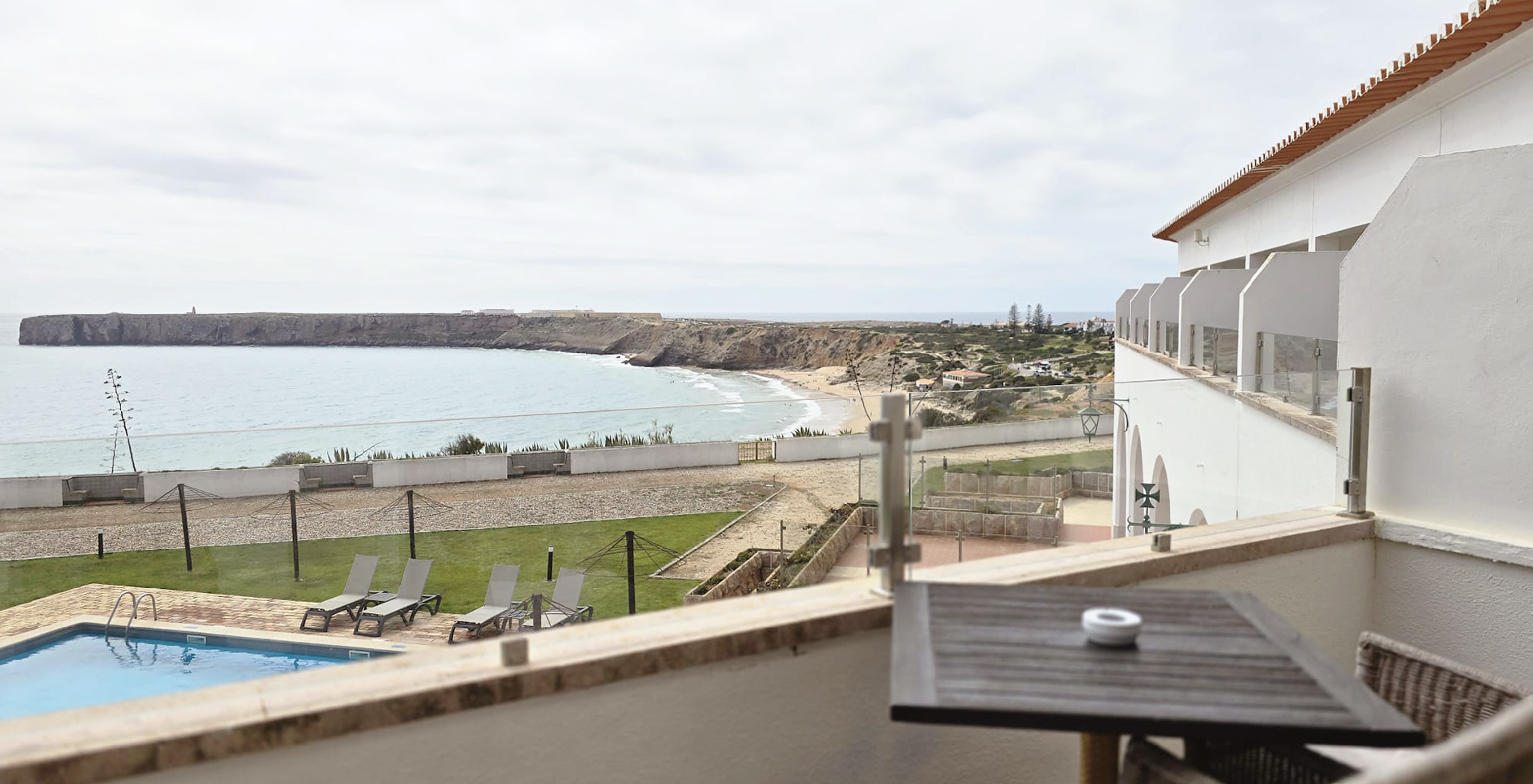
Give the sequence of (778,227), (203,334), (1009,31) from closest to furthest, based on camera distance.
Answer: (1009,31) < (778,227) < (203,334)

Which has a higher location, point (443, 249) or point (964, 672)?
point (443, 249)

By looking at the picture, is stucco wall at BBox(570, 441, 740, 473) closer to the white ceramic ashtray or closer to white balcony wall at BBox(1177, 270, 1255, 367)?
white balcony wall at BBox(1177, 270, 1255, 367)

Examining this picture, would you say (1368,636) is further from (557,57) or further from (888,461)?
(557,57)

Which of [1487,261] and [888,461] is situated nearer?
[888,461]

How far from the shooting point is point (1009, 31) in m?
19.5

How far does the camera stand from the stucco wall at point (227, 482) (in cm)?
1125

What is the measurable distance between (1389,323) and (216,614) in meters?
14.4

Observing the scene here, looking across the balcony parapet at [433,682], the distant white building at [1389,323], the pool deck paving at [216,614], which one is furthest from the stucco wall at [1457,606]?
the pool deck paving at [216,614]

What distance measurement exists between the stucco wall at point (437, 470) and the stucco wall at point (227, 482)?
1.44 meters

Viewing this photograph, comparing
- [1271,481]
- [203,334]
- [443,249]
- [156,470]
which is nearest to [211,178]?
[443,249]

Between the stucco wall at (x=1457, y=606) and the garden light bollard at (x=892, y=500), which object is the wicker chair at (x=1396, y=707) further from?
the stucco wall at (x=1457, y=606)

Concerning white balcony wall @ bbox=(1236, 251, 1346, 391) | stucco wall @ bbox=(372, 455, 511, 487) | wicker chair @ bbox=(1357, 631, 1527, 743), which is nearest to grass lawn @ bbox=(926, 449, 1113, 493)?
wicker chair @ bbox=(1357, 631, 1527, 743)

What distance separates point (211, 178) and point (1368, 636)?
375ft

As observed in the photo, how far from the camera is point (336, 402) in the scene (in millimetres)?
78562
